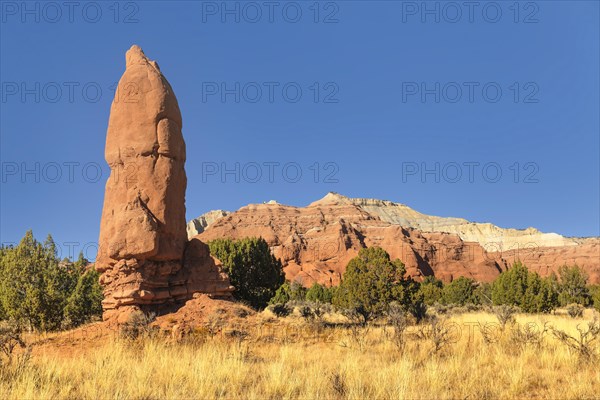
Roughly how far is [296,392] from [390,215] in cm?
15961

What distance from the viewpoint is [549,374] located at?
24.5 feet

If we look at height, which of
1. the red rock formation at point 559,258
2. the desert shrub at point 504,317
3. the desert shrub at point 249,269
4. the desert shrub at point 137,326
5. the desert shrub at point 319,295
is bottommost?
the desert shrub at point 319,295

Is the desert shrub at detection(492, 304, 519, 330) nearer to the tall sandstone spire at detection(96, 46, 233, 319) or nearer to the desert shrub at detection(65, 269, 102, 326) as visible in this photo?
the tall sandstone spire at detection(96, 46, 233, 319)

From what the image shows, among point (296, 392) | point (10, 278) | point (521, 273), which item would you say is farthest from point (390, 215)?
point (296, 392)

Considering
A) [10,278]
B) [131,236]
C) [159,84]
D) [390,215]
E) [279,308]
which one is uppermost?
[390,215]

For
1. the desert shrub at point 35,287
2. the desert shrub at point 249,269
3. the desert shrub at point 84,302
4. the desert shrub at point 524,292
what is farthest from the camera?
the desert shrub at point 524,292

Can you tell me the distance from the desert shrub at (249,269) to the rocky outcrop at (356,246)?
47205 millimetres

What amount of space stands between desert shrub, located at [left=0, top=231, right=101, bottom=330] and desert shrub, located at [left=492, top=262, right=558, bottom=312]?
27553 mm

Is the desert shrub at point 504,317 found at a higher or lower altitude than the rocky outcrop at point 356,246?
lower

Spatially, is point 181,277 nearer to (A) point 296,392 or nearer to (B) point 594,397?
(A) point 296,392

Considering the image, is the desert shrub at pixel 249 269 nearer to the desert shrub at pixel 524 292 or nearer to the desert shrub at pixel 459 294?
the desert shrub at pixel 524 292

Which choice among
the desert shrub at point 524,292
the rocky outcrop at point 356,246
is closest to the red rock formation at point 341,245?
the rocky outcrop at point 356,246

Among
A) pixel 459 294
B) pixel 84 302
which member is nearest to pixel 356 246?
pixel 459 294

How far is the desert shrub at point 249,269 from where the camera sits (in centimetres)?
2673
